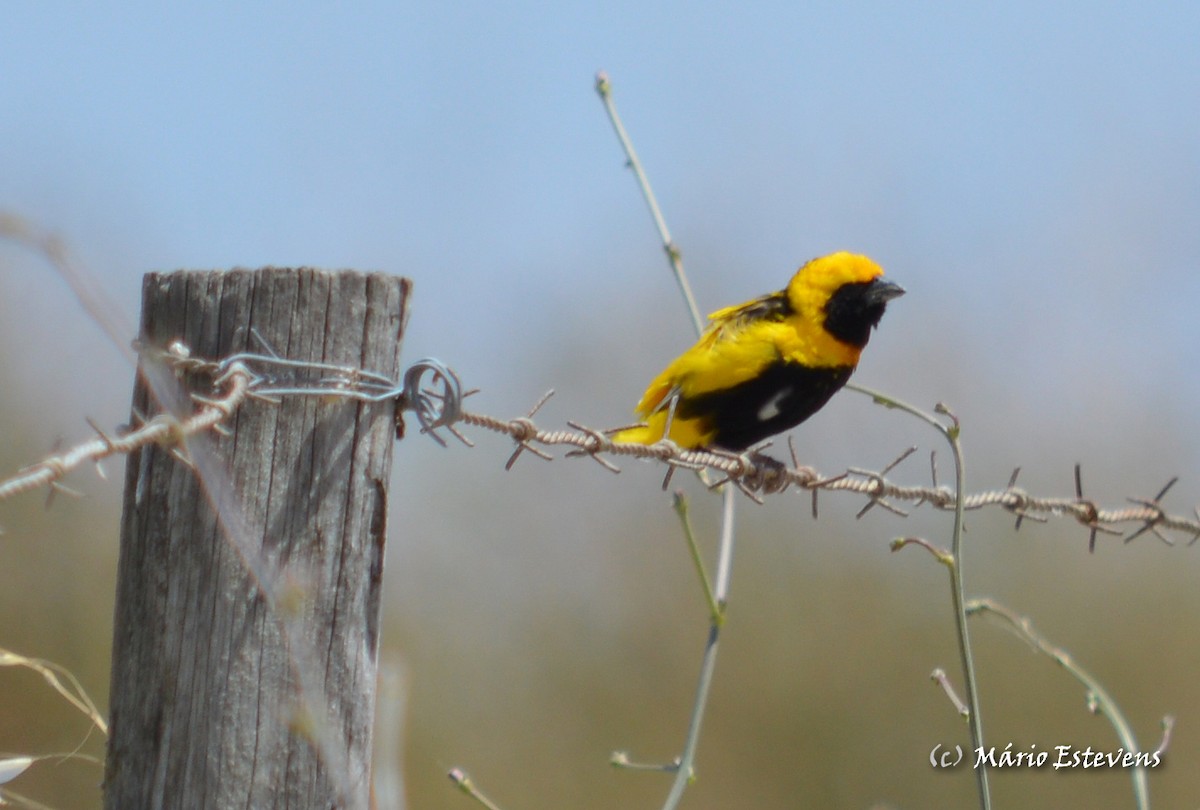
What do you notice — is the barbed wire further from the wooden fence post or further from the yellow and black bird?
the yellow and black bird

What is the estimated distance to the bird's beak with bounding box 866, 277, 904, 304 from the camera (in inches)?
176

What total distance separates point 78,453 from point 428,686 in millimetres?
9105

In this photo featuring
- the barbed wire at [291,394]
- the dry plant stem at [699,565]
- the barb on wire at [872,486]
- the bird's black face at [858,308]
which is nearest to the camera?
the barbed wire at [291,394]

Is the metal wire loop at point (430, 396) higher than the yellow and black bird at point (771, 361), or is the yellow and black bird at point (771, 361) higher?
the yellow and black bird at point (771, 361)

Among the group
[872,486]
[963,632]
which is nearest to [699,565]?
[872,486]

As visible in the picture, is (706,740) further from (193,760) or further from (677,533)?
(193,760)

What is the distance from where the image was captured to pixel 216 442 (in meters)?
1.65

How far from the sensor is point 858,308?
Answer: 14.6 ft

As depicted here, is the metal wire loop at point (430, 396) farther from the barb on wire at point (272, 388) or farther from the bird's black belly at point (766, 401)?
the bird's black belly at point (766, 401)

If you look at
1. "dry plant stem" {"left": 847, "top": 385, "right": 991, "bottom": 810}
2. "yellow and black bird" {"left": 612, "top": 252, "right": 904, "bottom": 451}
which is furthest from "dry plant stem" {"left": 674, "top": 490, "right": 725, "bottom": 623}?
"yellow and black bird" {"left": 612, "top": 252, "right": 904, "bottom": 451}

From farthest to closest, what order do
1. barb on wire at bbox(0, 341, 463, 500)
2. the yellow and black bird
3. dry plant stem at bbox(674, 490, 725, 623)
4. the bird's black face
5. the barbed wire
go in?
the bird's black face → the yellow and black bird → dry plant stem at bbox(674, 490, 725, 623) → barb on wire at bbox(0, 341, 463, 500) → the barbed wire

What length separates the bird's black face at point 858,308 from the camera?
4402 millimetres

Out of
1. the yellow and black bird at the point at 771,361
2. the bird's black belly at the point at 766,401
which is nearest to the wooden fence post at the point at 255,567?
the yellow and black bird at the point at 771,361

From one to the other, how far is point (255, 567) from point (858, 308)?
3218 mm
